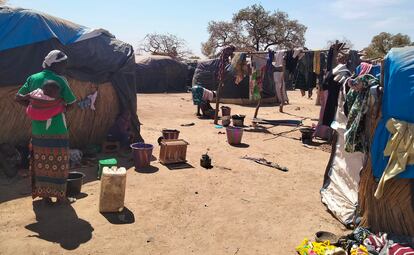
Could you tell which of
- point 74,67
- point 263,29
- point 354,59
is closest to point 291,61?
point 354,59

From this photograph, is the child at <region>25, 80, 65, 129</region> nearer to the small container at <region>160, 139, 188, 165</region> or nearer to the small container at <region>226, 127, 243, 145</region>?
the small container at <region>160, 139, 188, 165</region>

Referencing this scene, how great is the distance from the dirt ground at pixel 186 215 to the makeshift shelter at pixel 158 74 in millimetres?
14704

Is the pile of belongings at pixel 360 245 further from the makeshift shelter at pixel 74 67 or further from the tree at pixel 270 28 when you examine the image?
the tree at pixel 270 28

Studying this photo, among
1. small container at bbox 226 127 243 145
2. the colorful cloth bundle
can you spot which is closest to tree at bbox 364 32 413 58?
small container at bbox 226 127 243 145

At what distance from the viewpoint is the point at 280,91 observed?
14594 millimetres

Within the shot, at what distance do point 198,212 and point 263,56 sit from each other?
861cm

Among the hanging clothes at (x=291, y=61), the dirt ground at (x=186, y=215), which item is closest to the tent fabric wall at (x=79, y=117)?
the dirt ground at (x=186, y=215)

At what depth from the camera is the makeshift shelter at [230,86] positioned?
17670 mm

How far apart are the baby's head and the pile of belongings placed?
3.50 m

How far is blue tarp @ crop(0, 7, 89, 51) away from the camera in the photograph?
20.9ft

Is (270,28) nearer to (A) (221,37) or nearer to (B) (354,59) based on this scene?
(A) (221,37)

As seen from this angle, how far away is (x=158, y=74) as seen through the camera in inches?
886

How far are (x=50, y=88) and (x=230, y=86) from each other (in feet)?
45.3

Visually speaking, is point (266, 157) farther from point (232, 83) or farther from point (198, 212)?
point (232, 83)
